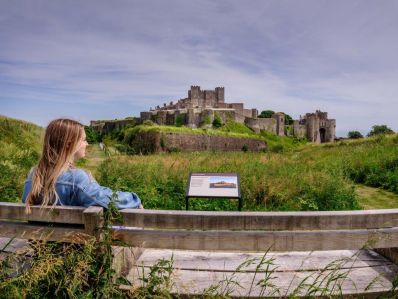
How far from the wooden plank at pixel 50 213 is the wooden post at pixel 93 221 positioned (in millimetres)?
100

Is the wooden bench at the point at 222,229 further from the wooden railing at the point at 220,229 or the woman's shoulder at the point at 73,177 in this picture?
the woman's shoulder at the point at 73,177

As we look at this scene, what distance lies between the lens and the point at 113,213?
2.64 m

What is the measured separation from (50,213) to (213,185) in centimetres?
393

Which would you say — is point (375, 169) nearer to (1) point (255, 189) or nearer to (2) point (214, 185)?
(1) point (255, 189)

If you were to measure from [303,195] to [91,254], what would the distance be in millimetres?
6692

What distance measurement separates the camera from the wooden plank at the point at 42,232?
8.38 ft

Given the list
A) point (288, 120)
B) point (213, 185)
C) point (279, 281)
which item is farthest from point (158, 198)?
point (288, 120)

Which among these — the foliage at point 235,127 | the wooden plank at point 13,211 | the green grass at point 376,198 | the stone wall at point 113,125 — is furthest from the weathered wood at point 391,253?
the stone wall at point 113,125

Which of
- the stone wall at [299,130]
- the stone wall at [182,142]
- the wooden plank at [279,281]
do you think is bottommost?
the wooden plank at [279,281]

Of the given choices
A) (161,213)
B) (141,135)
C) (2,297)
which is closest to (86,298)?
(2,297)

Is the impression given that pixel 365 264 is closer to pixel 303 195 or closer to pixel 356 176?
Result: pixel 303 195

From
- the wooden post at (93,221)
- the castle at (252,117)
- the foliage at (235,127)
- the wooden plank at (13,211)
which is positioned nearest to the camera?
the wooden post at (93,221)

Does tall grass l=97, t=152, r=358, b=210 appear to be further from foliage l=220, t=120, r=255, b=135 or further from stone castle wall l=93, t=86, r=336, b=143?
stone castle wall l=93, t=86, r=336, b=143

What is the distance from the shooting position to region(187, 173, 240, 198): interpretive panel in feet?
20.2
